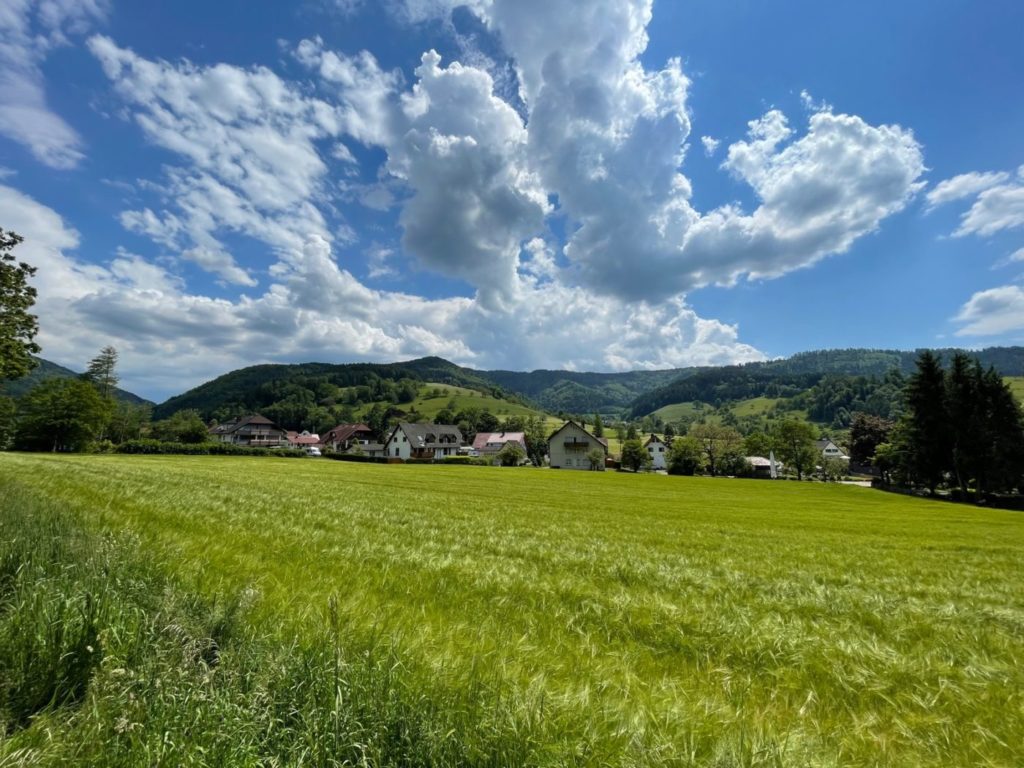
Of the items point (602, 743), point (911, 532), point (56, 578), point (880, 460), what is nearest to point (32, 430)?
point (56, 578)

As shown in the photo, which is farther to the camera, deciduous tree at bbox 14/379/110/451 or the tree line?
deciduous tree at bbox 14/379/110/451

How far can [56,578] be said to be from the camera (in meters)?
4.02

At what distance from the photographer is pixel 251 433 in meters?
170

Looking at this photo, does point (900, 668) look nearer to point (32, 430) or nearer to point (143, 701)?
point (143, 701)

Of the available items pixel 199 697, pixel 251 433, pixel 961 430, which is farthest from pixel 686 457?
pixel 251 433

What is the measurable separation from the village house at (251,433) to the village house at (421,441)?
198ft

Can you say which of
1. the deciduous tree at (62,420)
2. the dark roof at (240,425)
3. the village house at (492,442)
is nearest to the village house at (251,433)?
the dark roof at (240,425)

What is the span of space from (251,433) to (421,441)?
3227 inches

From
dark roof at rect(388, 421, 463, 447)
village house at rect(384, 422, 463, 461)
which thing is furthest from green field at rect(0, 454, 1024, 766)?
dark roof at rect(388, 421, 463, 447)

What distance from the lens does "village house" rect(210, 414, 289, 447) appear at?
169000mm

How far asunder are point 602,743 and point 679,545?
11.9 meters

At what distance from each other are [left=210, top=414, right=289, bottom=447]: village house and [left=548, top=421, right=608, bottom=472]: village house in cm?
11224

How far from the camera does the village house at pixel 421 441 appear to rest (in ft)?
432

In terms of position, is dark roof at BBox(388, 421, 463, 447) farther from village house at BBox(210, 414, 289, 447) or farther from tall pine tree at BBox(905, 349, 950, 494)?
tall pine tree at BBox(905, 349, 950, 494)
